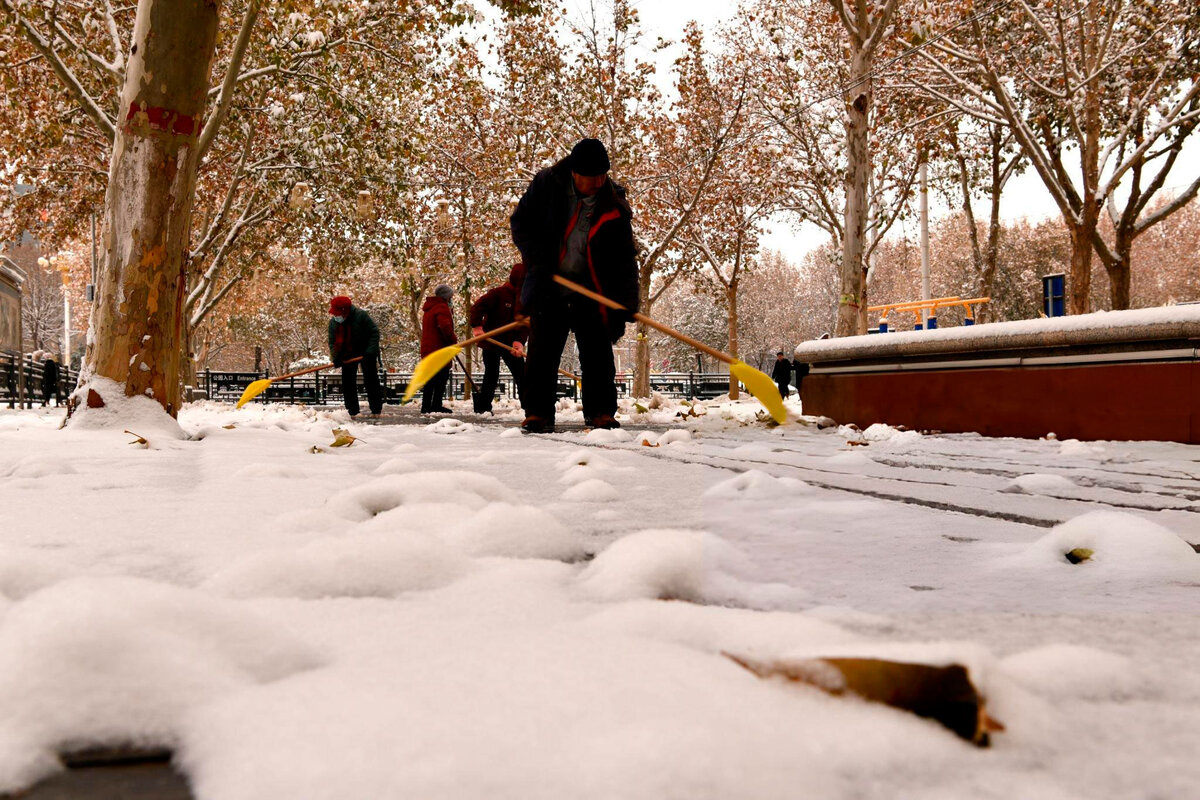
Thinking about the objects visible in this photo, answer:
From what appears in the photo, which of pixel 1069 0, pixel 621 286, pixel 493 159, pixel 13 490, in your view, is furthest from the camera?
pixel 493 159

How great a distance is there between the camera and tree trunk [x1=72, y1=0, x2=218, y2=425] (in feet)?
16.8

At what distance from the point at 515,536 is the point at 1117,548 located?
107 cm

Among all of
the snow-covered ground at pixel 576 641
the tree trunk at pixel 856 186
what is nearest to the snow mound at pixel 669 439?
the snow-covered ground at pixel 576 641

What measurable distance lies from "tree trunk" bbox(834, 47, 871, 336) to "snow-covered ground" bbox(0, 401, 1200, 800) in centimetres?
895

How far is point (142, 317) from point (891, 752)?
5620 mm

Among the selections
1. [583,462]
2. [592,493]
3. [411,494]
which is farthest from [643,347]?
[411,494]

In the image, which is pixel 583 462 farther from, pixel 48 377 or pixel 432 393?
pixel 48 377

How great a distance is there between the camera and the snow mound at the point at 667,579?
3.89ft

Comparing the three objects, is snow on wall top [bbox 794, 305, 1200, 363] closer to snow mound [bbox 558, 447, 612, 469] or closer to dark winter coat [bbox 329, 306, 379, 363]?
snow mound [bbox 558, 447, 612, 469]

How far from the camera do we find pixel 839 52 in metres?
18.7

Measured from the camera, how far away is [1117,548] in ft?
4.75

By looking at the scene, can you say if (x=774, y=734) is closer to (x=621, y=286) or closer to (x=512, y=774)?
(x=512, y=774)

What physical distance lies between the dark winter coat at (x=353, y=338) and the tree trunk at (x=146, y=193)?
4.74 m

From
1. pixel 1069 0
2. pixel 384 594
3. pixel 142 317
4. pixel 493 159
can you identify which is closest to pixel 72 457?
pixel 142 317
